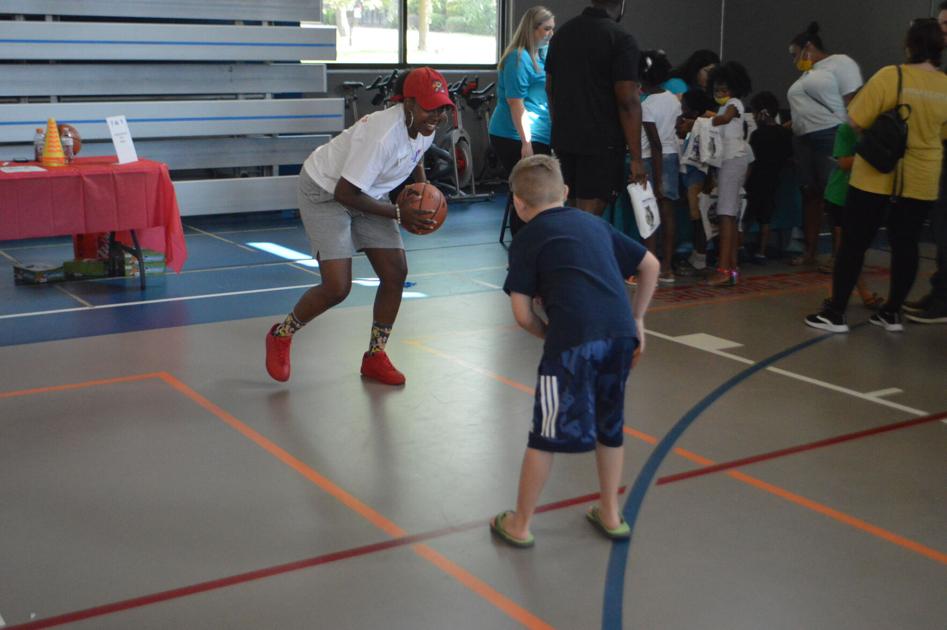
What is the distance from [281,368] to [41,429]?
1157 mm

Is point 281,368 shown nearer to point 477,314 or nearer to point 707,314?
point 477,314

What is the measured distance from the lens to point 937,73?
616 cm

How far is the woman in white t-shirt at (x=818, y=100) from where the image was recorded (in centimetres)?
830

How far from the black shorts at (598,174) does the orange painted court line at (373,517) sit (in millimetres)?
2671

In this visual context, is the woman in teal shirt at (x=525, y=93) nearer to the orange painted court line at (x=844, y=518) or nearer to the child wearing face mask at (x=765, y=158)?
the child wearing face mask at (x=765, y=158)

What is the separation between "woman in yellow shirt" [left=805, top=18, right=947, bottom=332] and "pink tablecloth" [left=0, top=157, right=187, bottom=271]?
4611 millimetres

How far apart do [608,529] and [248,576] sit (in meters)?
1.21

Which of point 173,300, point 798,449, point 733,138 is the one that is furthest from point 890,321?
point 173,300

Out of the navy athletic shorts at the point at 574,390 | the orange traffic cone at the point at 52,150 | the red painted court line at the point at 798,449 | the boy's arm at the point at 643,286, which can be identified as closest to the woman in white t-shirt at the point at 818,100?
the red painted court line at the point at 798,449

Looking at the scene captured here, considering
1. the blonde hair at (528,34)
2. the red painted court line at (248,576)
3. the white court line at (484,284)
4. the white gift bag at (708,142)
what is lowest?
the red painted court line at (248,576)

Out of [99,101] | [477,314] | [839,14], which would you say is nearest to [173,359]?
[477,314]

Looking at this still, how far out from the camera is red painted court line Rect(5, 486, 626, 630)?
3088 mm

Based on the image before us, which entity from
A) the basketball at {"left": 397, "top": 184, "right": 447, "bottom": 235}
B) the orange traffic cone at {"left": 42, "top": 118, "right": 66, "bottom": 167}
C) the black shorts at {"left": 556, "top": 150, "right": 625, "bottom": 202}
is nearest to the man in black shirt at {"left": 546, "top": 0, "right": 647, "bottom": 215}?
the black shorts at {"left": 556, "top": 150, "right": 625, "bottom": 202}

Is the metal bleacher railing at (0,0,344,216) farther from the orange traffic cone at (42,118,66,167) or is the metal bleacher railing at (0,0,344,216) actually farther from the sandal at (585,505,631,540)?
the sandal at (585,505,631,540)
